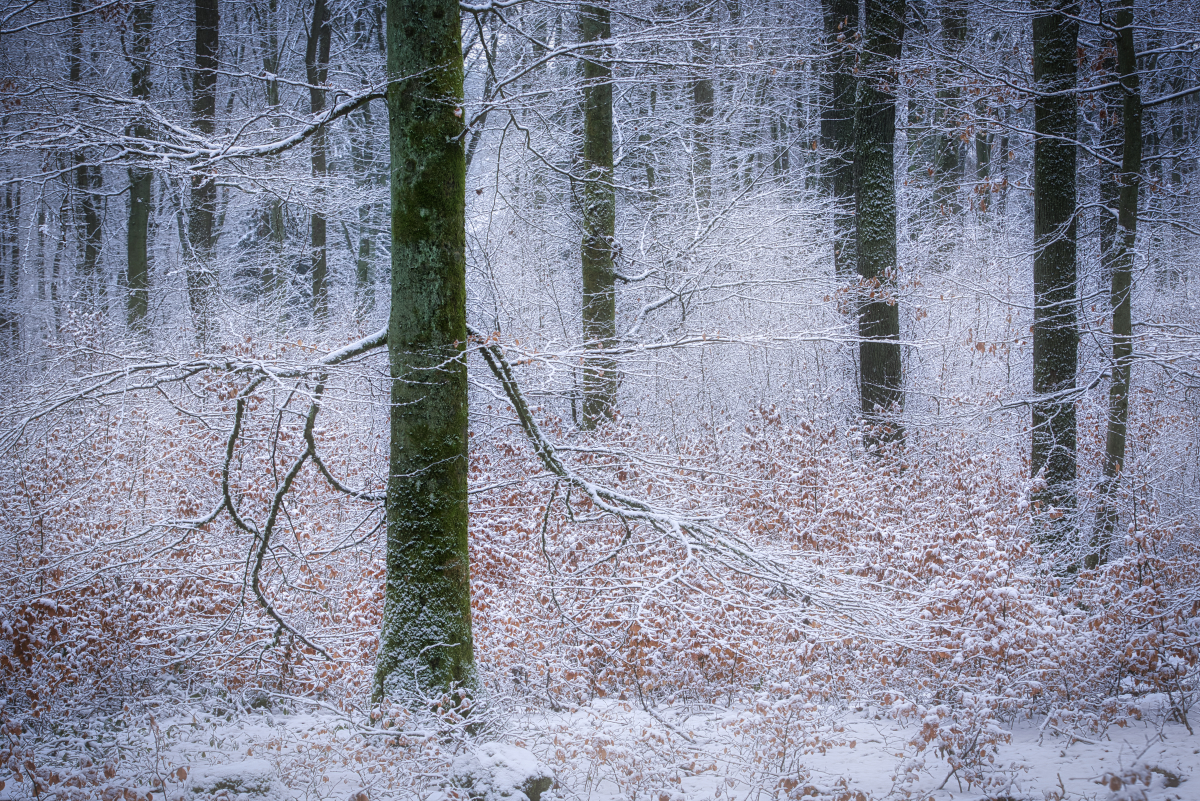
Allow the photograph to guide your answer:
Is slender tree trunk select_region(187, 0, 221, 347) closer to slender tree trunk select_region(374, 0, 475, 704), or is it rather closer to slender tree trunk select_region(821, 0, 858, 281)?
slender tree trunk select_region(374, 0, 475, 704)

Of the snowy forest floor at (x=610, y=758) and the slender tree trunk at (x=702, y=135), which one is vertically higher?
the slender tree trunk at (x=702, y=135)

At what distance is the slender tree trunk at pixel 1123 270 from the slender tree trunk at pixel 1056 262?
15.0 inches

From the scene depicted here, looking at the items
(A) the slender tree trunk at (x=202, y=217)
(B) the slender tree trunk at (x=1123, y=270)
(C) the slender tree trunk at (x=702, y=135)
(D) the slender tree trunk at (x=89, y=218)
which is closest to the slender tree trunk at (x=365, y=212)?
(A) the slender tree trunk at (x=202, y=217)

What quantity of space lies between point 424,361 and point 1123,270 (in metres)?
7.22

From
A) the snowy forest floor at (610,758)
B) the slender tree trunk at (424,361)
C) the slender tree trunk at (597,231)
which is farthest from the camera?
the slender tree trunk at (597,231)

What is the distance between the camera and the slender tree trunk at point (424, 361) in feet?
14.7

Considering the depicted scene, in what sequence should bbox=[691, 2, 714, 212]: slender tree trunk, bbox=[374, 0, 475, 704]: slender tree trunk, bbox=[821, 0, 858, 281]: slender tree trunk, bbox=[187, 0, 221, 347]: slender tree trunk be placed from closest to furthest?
bbox=[374, 0, 475, 704]: slender tree trunk < bbox=[691, 2, 714, 212]: slender tree trunk < bbox=[821, 0, 858, 281]: slender tree trunk < bbox=[187, 0, 221, 347]: slender tree trunk

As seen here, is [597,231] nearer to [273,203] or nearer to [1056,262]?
[1056,262]

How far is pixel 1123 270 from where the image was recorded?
7.14m

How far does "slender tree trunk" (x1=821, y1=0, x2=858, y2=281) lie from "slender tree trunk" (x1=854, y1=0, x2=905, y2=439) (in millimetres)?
387

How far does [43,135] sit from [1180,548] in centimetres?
1085

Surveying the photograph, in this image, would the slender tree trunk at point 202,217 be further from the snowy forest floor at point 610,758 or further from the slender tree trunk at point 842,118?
the slender tree trunk at point 842,118

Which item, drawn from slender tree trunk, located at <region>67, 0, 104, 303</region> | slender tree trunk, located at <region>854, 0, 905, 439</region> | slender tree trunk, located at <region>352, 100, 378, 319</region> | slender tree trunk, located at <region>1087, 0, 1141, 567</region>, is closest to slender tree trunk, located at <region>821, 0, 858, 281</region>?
slender tree trunk, located at <region>854, 0, 905, 439</region>

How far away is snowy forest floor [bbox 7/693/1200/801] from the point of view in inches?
154
